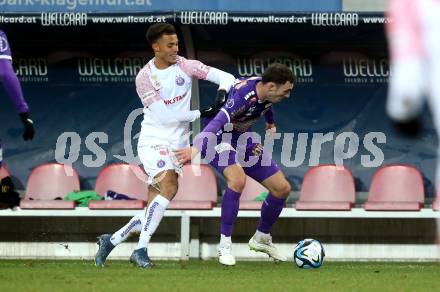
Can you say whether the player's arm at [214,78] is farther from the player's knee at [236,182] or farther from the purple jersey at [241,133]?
the player's knee at [236,182]

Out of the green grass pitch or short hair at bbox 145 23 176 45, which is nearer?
the green grass pitch

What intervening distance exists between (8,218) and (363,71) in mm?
4515

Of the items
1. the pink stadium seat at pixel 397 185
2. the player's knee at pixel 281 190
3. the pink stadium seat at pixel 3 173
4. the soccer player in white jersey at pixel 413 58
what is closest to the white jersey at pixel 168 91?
the player's knee at pixel 281 190

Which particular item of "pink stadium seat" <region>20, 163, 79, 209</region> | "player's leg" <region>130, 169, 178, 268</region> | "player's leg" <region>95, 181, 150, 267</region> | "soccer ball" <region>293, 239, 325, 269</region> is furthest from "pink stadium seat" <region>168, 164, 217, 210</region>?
"player's leg" <region>130, 169, 178, 268</region>

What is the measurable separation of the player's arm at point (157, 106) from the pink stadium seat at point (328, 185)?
354 centimetres

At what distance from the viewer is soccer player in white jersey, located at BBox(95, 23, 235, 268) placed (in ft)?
31.6

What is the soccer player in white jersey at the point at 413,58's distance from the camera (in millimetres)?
4203

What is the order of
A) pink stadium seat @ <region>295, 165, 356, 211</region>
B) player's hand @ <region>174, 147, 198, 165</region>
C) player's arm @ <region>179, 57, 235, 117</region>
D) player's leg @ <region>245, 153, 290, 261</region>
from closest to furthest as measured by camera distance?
player's hand @ <region>174, 147, 198, 165</region> < player's arm @ <region>179, 57, 235, 117</region> < player's leg @ <region>245, 153, 290, 261</region> < pink stadium seat @ <region>295, 165, 356, 211</region>

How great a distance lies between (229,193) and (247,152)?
1.36ft

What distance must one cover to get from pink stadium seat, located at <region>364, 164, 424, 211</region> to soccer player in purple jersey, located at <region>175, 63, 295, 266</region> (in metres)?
2.64

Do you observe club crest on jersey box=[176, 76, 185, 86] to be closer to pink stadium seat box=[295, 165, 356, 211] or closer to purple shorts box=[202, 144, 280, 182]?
purple shorts box=[202, 144, 280, 182]

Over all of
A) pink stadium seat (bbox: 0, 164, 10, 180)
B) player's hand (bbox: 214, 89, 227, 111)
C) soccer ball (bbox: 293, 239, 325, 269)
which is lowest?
soccer ball (bbox: 293, 239, 325, 269)

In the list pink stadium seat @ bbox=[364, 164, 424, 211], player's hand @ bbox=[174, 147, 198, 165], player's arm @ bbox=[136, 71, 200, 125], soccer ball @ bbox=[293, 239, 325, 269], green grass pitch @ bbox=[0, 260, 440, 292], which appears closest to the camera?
green grass pitch @ bbox=[0, 260, 440, 292]

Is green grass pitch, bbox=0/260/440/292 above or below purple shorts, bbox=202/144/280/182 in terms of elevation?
below
